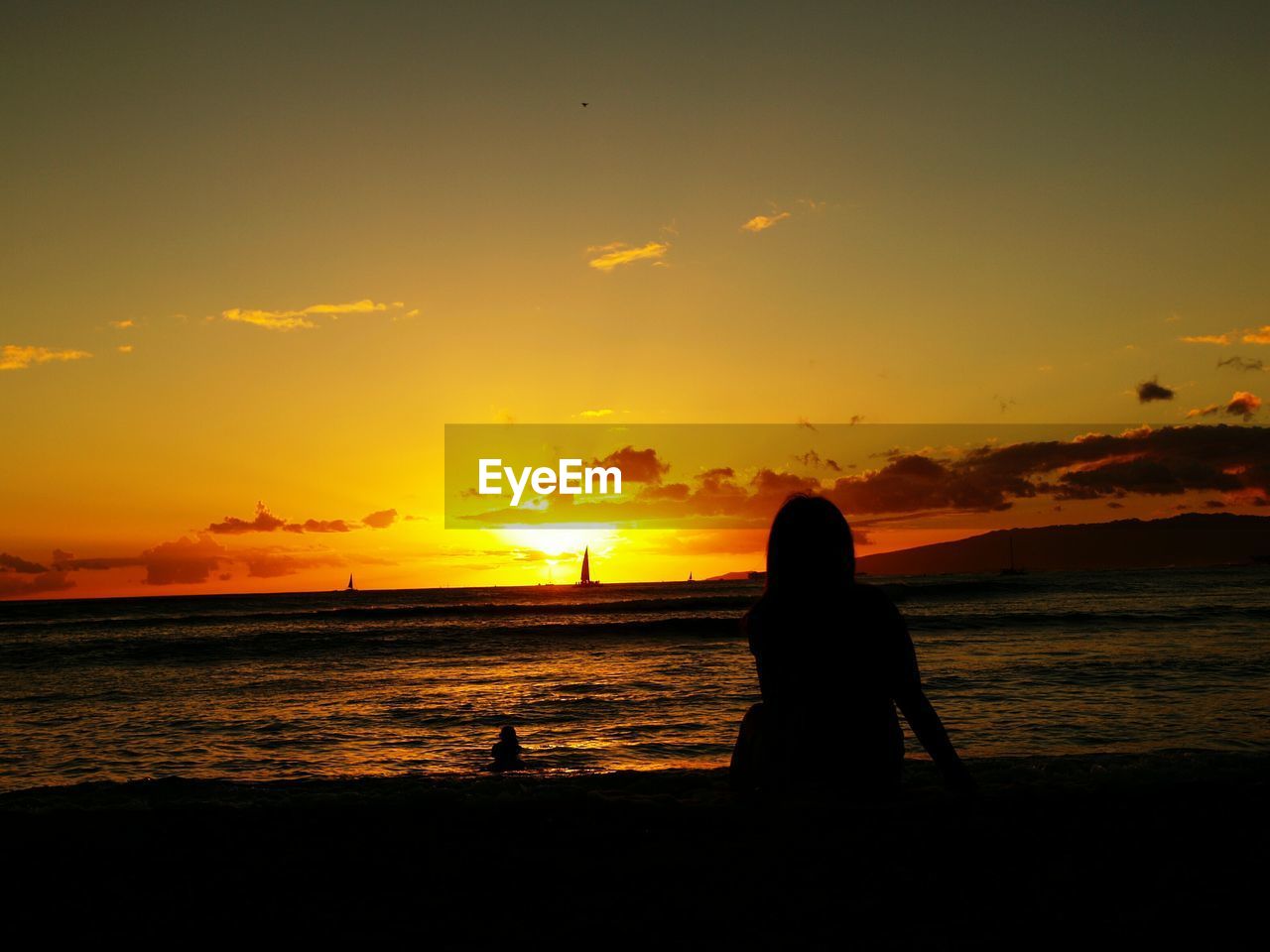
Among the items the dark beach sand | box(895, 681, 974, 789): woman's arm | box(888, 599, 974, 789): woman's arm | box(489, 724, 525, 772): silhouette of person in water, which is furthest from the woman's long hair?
box(489, 724, 525, 772): silhouette of person in water

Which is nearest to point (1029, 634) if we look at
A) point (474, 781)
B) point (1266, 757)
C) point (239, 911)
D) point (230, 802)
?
point (1266, 757)

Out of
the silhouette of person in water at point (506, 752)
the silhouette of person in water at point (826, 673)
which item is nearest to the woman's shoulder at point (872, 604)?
the silhouette of person in water at point (826, 673)

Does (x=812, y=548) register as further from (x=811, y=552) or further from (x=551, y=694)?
(x=551, y=694)

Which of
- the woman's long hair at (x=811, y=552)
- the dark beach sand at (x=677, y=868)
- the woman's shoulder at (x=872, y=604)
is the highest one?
the woman's long hair at (x=811, y=552)

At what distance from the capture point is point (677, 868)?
217 inches

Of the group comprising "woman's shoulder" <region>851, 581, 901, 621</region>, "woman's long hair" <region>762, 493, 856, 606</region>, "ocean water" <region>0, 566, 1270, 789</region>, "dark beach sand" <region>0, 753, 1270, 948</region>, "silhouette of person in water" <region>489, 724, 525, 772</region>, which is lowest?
"ocean water" <region>0, 566, 1270, 789</region>

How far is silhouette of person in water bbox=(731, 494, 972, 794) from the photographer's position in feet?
12.0

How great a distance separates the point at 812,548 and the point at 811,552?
2 centimetres

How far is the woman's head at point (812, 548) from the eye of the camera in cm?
373

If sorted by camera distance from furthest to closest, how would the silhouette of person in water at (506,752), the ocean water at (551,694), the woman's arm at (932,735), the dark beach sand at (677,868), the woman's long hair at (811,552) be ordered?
1. the ocean water at (551,694)
2. the silhouette of person in water at (506,752)
3. the dark beach sand at (677,868)
4. the woman's long hair at (811,552)
5. the woman's arm at (932,735)

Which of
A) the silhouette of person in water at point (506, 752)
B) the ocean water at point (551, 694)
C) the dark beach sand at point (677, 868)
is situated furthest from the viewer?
the ocean water at point (551, 694)

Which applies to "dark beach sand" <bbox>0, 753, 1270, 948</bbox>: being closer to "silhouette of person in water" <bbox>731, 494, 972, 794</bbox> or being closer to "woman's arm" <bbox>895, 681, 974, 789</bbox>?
"silhouette of person in water" <bbox>731, 494, 972, 794</bbox>

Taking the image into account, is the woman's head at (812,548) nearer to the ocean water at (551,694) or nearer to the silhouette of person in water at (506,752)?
the ocean water at (551,694)

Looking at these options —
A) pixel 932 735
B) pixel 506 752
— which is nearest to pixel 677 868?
pixel 932 735
